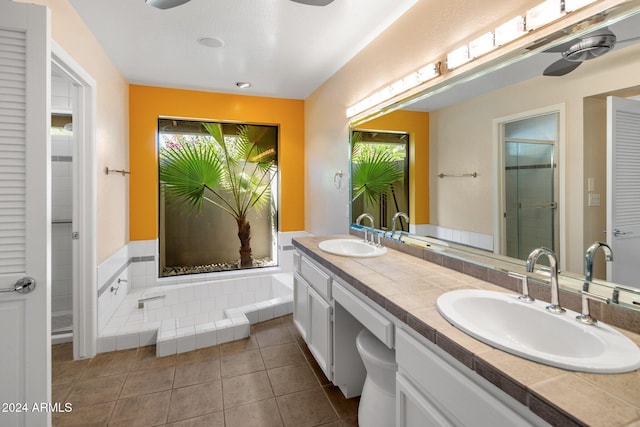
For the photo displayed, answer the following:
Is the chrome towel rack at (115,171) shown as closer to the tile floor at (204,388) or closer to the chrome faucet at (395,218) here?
the tile floor at (204,388)

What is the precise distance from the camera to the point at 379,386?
152cm

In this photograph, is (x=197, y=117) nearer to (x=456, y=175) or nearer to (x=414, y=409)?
(x=456, y=175)

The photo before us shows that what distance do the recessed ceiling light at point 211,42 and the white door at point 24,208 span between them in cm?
126

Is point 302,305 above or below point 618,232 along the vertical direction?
below

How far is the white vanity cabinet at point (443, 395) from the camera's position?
2.48ft

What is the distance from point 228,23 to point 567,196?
226cm

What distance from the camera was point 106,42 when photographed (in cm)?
250

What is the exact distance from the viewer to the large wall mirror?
100 cm

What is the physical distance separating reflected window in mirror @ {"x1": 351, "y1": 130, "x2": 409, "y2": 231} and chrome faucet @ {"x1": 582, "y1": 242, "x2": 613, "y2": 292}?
1104mm

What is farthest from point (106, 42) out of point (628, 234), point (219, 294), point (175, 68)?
point (628, 234)

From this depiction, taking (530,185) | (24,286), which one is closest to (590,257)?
(530,185)

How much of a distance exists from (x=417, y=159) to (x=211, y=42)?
183cm

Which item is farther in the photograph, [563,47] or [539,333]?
[563,47]

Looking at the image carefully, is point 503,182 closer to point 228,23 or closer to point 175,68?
point 228,23
